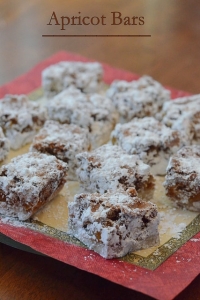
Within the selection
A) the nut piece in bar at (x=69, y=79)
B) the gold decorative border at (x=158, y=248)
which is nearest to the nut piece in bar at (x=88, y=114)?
Result: the nut piece in bar at (x=69, y=79)

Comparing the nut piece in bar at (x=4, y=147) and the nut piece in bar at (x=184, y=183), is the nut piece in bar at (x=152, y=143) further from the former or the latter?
the nut piece in bar at (x=4, y=147)

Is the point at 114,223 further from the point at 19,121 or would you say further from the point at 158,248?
the point at 19,121

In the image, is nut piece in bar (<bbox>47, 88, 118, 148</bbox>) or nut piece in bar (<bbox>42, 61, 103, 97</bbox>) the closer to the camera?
nut piece in bar (<bbox>47, 88, 118, 148</bbox>)

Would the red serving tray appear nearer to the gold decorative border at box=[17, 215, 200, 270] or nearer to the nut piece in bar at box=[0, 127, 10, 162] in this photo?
the gold decorative border at box=[17, 215, 200, 270]

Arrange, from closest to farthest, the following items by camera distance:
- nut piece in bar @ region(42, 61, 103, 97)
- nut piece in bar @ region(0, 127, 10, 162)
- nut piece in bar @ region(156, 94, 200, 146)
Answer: nut piece in bar @ region(0, 127, 10, 162)
nut piece in bar @ region(156, 94, 200, 146)
nut piece in bar @ region(42, 61, 103, 97)

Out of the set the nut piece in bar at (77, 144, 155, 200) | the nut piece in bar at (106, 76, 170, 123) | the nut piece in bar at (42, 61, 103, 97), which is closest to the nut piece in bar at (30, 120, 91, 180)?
the nut piece in bar at (77, 144, 155, 200)

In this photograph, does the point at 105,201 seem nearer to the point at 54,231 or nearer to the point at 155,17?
the point at 54,231

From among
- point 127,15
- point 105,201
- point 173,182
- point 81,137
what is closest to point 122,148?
point 81,137
